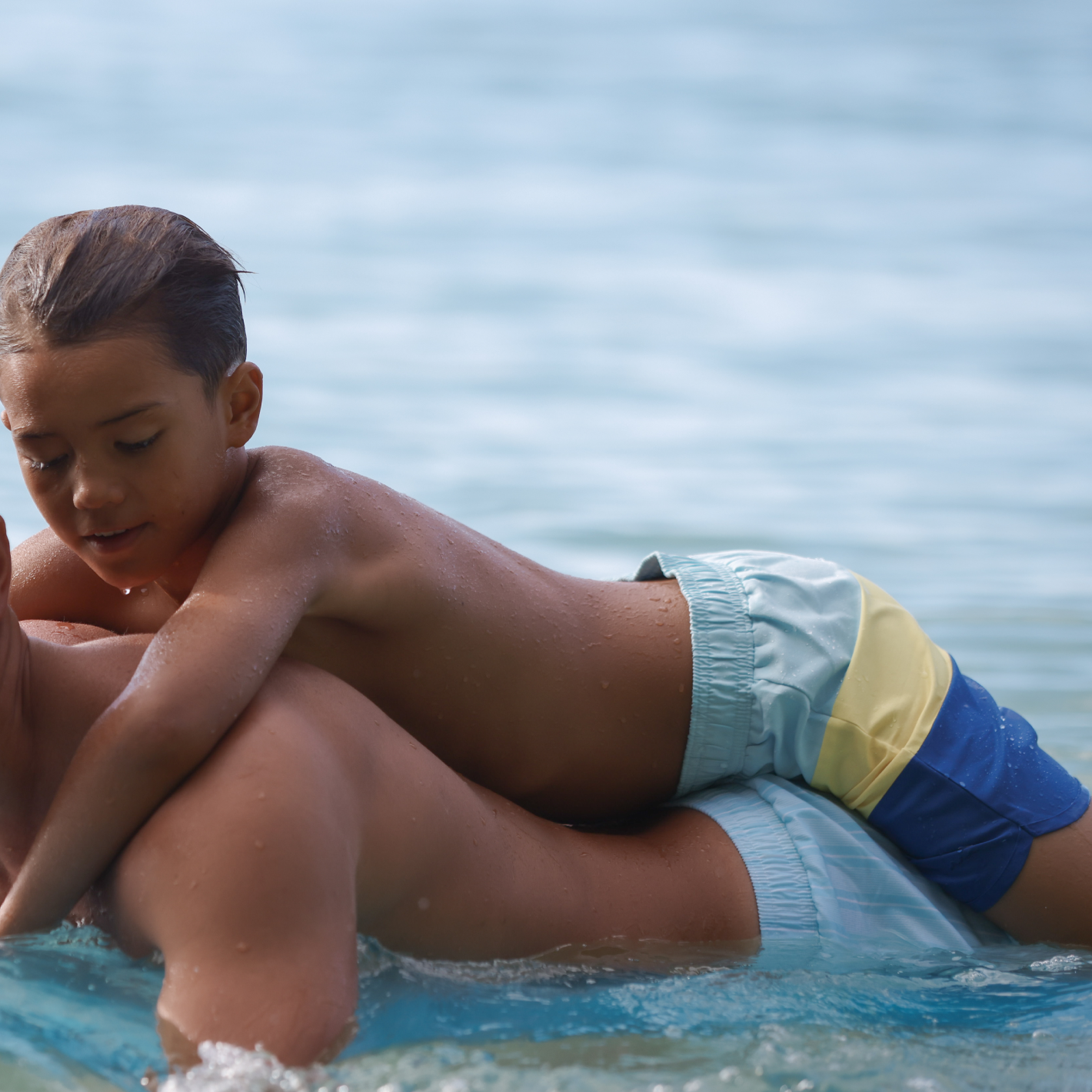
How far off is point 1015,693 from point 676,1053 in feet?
7.30

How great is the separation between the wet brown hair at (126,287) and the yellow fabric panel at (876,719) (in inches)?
34.3

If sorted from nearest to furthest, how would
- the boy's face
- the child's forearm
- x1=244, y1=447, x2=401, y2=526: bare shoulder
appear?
the child's forearm → the boy's face → x1=244, y1=447, x2=401, y2=526: bare shoulder

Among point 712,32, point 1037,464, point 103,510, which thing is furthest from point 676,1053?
point 712,32

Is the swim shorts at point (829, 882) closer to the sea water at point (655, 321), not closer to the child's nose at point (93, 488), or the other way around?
the sea water at point (655, 321)

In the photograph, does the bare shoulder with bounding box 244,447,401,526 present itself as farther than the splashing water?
Yes

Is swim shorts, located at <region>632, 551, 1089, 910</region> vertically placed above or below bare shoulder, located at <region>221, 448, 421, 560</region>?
below

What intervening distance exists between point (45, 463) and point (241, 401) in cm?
24

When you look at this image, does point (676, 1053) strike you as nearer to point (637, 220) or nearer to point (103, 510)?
point (103, 510)

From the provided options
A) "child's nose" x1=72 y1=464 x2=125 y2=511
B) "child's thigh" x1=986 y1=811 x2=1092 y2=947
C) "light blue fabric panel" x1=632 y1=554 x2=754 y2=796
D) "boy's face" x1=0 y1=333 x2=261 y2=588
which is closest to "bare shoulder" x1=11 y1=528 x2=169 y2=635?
"boy's face" x1=0 y1=333 x2=261 y2=588

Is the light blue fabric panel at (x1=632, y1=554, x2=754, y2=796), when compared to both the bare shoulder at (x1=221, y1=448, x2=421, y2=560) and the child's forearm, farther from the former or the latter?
the child's forearm

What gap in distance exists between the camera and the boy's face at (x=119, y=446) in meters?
1.62

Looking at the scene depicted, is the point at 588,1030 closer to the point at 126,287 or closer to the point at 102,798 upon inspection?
the point at 102,798

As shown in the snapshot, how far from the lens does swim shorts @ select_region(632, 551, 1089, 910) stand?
1.92 m

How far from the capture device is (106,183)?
909 centimetres
